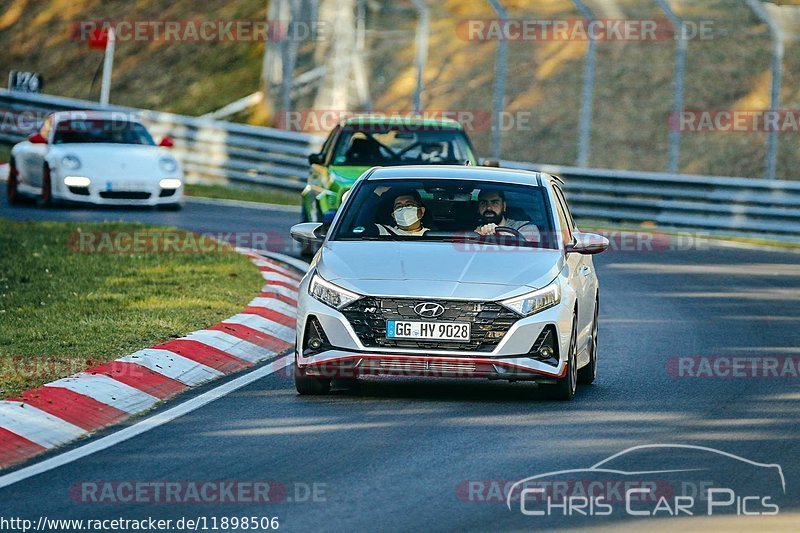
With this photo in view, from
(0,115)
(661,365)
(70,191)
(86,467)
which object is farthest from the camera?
(0,115)

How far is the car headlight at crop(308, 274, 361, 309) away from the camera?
10398 mm

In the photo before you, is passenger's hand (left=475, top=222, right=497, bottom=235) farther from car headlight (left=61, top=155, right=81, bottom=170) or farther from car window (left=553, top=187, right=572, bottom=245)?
car headlight (left=61, top=155, right=81, bottom=170)

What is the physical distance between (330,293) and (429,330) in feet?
2.28

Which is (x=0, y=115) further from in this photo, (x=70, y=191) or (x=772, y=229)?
(x=772, y=229)

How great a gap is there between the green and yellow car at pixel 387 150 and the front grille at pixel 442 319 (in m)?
8.69

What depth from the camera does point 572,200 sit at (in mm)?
27953

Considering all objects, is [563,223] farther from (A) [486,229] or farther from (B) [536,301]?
(B) [536,301]

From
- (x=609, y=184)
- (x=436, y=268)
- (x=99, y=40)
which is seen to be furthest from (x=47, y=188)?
(x=436, y=268)

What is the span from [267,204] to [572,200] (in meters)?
5.09

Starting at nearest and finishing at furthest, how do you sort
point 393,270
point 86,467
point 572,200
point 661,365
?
1. point 86,467
2. point 393,270
3. point 661,365
4. point 572,200

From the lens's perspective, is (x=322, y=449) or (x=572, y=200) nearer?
(x=322, y=449)

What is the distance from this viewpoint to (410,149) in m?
19.5

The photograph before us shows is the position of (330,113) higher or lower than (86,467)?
higher

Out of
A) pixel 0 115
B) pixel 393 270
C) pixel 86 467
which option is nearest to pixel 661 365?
pixel 393 270
